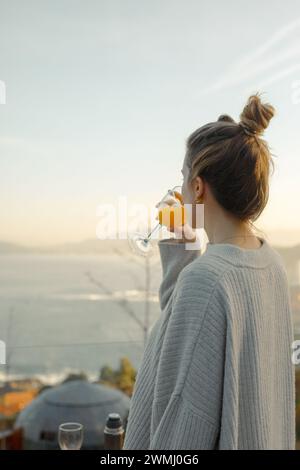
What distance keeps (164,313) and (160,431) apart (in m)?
0.21

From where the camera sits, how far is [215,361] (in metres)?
0.80

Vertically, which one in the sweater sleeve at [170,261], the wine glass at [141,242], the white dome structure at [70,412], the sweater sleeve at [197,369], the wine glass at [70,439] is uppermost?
the wine glass at [141,242]

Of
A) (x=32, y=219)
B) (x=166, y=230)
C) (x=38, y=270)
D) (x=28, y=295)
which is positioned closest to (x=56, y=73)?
(x=166, y=230)

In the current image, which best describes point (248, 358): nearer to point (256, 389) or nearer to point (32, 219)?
point (256, 389)

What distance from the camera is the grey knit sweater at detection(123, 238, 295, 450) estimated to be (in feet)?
2.60

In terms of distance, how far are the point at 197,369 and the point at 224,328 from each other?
82 mm

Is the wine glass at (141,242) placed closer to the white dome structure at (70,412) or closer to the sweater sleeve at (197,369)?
the sweater sleeve at (197,369)

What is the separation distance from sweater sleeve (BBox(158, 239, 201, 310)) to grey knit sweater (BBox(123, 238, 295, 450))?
4.2 inches

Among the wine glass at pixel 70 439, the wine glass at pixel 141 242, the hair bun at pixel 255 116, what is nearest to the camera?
the hair bun at pixel 255 116

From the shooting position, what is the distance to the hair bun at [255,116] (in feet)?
2.94

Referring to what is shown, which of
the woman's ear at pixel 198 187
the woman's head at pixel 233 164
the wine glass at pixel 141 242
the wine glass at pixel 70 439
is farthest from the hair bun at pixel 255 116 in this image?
the wine glass at pixel 70 439

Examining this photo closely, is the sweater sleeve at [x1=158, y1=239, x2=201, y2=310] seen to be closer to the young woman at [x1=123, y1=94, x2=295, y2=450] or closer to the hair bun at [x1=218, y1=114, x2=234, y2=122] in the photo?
the young woman at [x1=123, y1=94, x2=295, y2=450]

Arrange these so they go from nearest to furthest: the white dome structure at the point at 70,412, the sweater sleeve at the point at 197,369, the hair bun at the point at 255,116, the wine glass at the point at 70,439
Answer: the sweater sleeve at the point at 197,369 < the hair bun at the point at 255,116 < the wine glass at the point at 70,439 < the white dome structure at the point at 70,412

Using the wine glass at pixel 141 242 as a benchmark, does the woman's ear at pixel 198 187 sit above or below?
above
